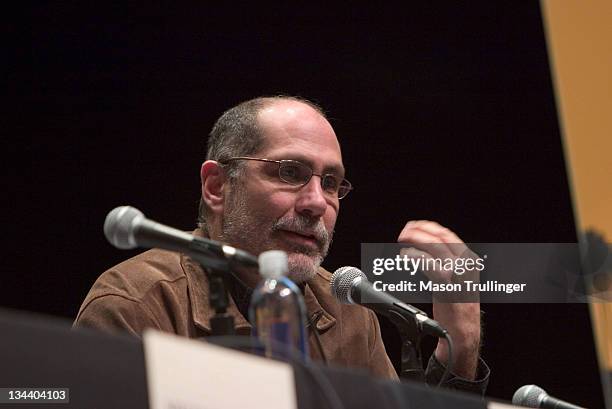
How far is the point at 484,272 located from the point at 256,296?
221cm

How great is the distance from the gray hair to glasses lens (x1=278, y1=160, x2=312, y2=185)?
101 millimetres

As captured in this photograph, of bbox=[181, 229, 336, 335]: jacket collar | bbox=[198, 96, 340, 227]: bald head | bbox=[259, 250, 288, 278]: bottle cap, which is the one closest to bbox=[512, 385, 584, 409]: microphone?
bbox=[181, 229, 336, 335]: jacket collar

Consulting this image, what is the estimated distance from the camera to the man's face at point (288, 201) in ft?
6.98

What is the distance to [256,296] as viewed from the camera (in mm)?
1073

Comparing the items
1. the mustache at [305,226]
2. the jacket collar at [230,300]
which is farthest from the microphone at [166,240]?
the mustache at [305,226]

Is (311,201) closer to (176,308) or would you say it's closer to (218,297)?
(176,308)

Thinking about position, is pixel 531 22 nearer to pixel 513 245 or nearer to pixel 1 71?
pixel 513 245

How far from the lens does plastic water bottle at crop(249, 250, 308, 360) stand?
101 cm

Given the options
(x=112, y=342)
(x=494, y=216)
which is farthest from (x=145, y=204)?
(x=112, y=342)

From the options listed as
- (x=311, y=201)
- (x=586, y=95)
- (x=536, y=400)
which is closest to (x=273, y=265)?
(x=536, y=400)

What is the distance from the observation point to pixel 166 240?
45.8 inches

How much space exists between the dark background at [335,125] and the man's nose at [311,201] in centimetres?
89

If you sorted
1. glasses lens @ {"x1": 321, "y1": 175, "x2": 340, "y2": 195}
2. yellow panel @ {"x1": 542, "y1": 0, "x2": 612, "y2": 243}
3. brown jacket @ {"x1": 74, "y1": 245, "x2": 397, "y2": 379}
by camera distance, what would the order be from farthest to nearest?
1. yellow panel @ {"x1": 542, "y1": 0, "x2": 612, "y2": 243}
2. glasses lens @ {"x1": 321, "y1": 175, "x2": 340, "y2": 195}
3. brown jacket @ {"x1": 74, "y1": 245, "x2": 397, "y2": 379}

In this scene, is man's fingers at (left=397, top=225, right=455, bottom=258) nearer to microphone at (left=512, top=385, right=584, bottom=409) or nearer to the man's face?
the man's face
